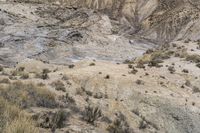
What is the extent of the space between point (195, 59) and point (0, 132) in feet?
83.3

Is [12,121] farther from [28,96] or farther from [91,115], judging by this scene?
[91,115]

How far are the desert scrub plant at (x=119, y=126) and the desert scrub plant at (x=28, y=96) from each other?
212 centimetres

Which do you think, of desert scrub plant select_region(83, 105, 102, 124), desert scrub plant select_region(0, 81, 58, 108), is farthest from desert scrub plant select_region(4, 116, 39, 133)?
desert scrub plant select_region(83, 105, 102, 124)

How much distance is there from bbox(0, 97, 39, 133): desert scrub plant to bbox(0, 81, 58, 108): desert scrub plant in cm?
143

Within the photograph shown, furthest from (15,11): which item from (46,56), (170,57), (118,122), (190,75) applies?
(118,122)

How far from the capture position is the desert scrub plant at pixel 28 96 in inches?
577

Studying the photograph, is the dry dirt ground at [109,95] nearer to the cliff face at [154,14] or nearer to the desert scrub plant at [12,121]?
the desert scrub plant at [12,121]

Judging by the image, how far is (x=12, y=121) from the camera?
11.1 m

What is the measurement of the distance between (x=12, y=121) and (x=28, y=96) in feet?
15.3

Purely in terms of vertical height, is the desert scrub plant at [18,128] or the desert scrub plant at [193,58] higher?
the desert scrub plant at [193,58]

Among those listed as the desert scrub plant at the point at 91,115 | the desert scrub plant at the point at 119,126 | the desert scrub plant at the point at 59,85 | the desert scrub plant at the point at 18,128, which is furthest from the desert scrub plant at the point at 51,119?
the desert scrub plant at the point at 59,85

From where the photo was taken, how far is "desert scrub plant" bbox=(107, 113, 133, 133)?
53.1 feet

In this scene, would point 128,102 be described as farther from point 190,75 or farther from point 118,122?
point 190,75

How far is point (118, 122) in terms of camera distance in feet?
56.7
